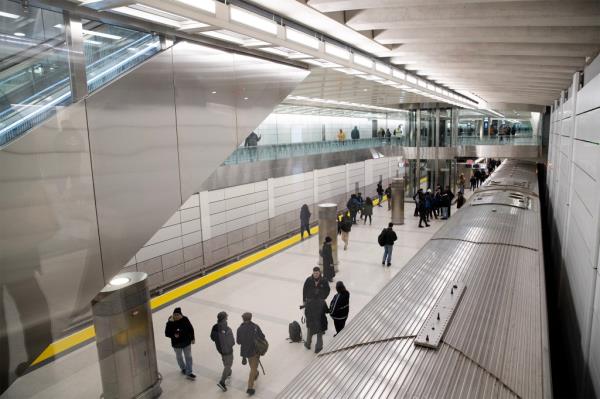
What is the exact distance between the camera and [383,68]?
6.96 m

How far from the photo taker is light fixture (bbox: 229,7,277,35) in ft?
11.0

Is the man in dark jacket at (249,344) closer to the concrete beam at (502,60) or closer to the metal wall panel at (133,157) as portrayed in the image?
the metal wall panel at (133,157)

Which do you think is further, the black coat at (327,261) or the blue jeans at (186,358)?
the black coat at (327,261)

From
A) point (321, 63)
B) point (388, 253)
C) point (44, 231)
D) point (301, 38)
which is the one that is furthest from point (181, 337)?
point (388, 253)

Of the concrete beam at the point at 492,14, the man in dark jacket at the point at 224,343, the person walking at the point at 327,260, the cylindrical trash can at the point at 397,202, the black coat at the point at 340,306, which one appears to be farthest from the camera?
the cylindrical trash can at the point at 397,202

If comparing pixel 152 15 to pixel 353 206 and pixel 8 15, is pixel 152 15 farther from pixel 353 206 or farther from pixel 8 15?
pixel 353 206

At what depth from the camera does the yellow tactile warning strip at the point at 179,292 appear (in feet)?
24.5

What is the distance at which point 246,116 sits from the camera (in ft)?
15.4

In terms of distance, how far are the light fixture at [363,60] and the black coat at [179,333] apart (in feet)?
15.0

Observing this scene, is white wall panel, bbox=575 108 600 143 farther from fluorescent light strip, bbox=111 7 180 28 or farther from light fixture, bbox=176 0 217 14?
fluorescent light strip, bbox=111 7 180 28

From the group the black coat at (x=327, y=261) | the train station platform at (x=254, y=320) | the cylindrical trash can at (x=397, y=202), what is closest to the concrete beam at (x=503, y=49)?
the train station platform at (x=254, y=320)

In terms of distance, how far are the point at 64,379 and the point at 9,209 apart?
205 inches

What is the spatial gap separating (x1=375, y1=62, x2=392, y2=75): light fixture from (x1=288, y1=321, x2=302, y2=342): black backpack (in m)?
4.46

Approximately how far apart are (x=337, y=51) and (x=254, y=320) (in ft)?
17.9
